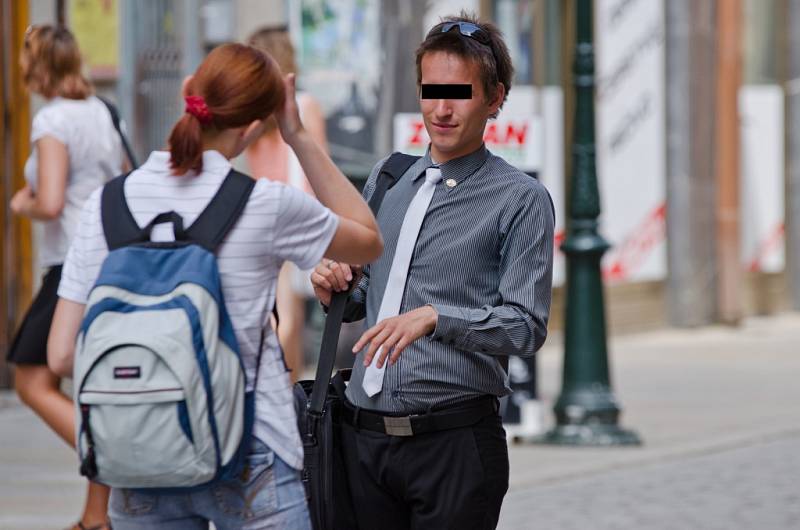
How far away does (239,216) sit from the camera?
3414 millimetres

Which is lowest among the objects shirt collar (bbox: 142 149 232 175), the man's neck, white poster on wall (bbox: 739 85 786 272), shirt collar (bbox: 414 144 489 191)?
white poster on wall (bbox: 739 85 786 272)

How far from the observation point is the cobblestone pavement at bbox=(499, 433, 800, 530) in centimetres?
766

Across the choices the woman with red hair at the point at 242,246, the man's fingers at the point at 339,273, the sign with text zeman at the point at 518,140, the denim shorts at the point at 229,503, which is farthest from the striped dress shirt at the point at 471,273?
the sign with text zeman at the point at 518,140

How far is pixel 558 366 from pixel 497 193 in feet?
37.7

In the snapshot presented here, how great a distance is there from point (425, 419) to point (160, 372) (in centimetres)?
87

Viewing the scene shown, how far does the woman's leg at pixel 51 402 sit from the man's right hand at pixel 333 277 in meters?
2.72

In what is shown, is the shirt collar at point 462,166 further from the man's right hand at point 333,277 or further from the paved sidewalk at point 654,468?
the paved sidewalk at point 654,468

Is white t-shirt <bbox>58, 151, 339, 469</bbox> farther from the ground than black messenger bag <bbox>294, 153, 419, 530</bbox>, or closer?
farther from the ground

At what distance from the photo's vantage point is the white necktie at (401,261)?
3994mm

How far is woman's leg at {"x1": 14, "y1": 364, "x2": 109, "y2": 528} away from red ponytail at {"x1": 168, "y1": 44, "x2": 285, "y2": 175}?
3249mm

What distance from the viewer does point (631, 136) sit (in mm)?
18828

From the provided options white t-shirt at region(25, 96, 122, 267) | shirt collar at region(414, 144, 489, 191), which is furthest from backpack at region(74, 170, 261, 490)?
white t-shirt at region(25, 96, 122, 267)

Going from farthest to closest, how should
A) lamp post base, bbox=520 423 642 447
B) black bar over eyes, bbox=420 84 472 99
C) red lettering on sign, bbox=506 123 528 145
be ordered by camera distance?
lamp post base, bbox=520 423 642 447 → red lettering on sign, bbox=506 123 528 145 → black bar over eyes, bbox=420 84 472 99

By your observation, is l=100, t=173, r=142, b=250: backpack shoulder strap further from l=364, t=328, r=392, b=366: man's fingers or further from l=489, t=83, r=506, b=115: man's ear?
l=489, t=83, r=506, b=115: man's ear
